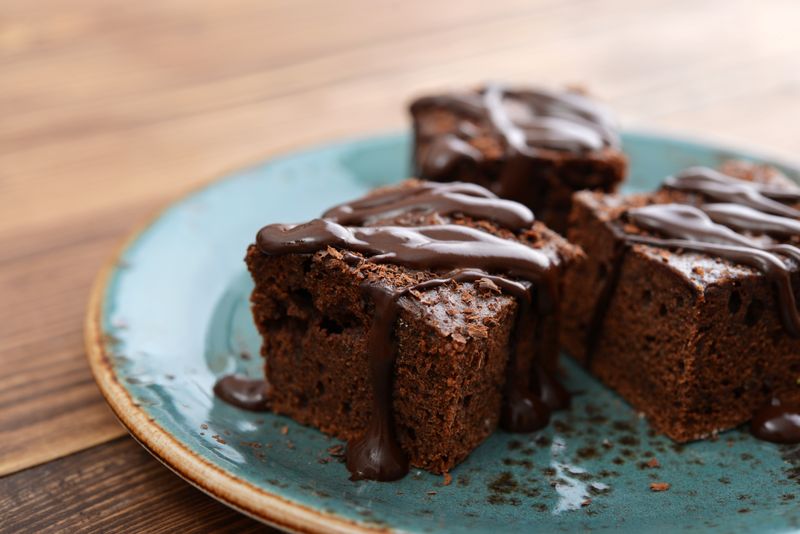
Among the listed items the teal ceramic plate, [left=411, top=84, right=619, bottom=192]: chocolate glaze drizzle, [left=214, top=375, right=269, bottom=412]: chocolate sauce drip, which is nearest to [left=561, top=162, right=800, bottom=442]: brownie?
the teal ceramic plate

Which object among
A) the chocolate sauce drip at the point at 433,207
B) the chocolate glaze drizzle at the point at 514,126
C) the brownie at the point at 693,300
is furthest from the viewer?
the chocolate glaze drizzle at the point at 514,126

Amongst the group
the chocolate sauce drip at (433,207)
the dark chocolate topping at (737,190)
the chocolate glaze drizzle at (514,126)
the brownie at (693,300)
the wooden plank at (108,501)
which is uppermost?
the chocolate glaze drizzle at (514,126)

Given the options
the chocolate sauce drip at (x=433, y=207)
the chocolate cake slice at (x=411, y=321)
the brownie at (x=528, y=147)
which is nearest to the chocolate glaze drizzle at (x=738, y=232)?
the chocolate cake slice at (x=411, y=321)

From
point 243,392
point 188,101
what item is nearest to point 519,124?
point 243,392

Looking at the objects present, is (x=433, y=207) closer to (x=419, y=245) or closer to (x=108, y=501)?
(x=419, y=245)

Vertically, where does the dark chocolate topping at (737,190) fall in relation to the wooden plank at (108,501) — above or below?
above

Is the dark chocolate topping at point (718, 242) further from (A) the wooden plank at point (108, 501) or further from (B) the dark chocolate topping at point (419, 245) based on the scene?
(A) the wooden plank at point (108, 501)

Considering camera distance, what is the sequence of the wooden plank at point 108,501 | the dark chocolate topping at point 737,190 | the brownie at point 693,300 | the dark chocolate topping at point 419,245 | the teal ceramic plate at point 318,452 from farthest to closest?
the dark chocolate topping at point 737,190
the brownie at point 693,300
the dark chocolate topping at point 419,245
the wooden plank at point 108,501
the teal ceramic plate at point 318,452
